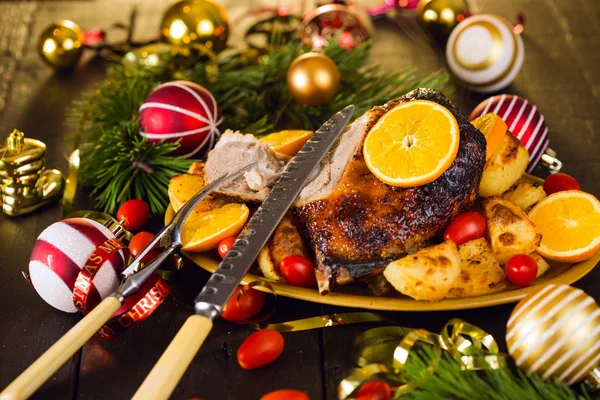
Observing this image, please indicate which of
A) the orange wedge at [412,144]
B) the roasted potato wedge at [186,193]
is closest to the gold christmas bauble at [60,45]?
the roasted potato wedge at [186,193]

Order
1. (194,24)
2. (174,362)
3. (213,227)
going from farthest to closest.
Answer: (194,24) → (213,227) → (174,362)

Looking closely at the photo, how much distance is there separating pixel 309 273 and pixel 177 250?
457 mm

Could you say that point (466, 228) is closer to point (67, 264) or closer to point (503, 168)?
point (503, 168)

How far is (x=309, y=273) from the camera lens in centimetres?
219

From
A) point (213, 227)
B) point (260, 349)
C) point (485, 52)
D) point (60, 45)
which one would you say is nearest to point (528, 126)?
point (485, 52)

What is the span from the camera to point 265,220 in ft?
7.36

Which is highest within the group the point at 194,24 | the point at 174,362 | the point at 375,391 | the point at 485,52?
the point at 194,24

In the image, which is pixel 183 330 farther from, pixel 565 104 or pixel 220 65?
pixel 565 104

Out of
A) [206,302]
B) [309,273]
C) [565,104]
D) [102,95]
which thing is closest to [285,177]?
[309,273]

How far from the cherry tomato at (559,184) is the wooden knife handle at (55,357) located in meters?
1.55

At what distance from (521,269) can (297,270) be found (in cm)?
64

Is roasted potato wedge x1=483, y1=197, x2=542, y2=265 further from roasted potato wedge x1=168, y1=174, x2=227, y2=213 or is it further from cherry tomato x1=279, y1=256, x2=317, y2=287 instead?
roasted potato wedge x1=168, y1=174, x2=227, y2=213

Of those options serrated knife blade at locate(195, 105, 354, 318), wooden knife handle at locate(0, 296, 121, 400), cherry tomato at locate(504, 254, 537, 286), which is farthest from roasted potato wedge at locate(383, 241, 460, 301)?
wooden knife handle at locate(0, 296, 121, 400)

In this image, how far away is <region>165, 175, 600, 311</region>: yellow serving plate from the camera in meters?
2.09
